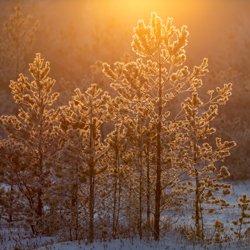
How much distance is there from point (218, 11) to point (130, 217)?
78884 mm

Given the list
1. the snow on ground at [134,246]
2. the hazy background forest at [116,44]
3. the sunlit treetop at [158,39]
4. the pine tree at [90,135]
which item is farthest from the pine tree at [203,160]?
the hazy background forest at [116,44]

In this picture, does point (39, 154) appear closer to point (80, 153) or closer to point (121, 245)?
point (80, 153)

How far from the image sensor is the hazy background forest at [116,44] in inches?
1524

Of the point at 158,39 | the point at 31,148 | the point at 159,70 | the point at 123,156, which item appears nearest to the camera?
the point at 158,39

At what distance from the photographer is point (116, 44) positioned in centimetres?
6256

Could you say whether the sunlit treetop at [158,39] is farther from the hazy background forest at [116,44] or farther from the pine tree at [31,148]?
the hazy background forest at [116,44]

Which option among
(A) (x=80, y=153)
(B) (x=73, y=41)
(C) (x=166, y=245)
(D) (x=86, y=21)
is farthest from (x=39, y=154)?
(D) (x=86, y=21)

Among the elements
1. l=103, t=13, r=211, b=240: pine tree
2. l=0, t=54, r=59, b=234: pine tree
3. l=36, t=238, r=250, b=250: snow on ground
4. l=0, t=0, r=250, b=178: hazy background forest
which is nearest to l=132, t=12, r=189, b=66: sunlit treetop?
l=103, t=13, r=211, b=240: pine tree

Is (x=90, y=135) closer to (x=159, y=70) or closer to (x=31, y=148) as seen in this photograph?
(x=159, y=70)

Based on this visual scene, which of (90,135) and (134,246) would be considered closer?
(134,246)

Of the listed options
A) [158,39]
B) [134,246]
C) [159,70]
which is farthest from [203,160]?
[158,39]

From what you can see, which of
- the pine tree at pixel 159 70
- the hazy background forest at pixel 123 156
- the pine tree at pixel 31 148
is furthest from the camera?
the pine tree at pixel 31 148

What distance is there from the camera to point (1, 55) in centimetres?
4694

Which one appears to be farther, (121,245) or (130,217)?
(130,217)
